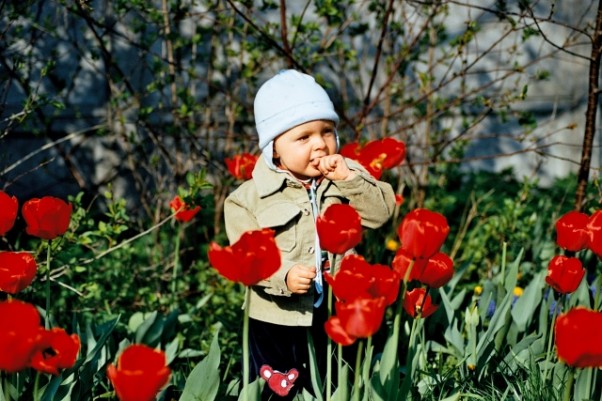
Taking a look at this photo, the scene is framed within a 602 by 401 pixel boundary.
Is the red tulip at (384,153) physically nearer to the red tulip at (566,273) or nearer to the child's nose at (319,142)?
the child's nose at (319,142)

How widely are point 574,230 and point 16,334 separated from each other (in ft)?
4.43

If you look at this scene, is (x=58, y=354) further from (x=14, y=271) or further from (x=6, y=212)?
(x=6, y=212)

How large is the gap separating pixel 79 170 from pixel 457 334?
303 centimetres

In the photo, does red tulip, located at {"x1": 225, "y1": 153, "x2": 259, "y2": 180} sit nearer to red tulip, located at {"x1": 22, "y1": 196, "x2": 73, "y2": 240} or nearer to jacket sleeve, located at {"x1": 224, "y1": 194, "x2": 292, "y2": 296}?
jacket sleeve, located at {"x1": 224, "y1": 194, "x2": 292, "y2": 296}

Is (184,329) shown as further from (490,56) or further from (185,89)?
(490,56)

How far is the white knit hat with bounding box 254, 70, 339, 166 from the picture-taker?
6.66 feet

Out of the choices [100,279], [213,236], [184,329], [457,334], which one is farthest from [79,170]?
[457,334]

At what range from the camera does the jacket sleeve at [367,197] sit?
202 centimetres

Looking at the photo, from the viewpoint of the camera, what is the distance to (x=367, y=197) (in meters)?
2.04

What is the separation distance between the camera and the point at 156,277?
3.09 meters

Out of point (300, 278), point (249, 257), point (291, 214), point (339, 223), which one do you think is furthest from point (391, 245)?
point (249, 257)

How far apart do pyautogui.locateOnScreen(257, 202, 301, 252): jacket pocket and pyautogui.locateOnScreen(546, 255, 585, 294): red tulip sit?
0.67m

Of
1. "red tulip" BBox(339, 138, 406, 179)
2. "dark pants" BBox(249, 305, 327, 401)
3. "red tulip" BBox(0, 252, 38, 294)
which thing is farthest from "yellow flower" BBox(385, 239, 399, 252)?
"red tulip" BBox(0, 252, 38, 294)

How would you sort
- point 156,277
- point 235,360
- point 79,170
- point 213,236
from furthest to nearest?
1. point 79,170
2. point 213,236
3. point 156,277
4. point 235,360
